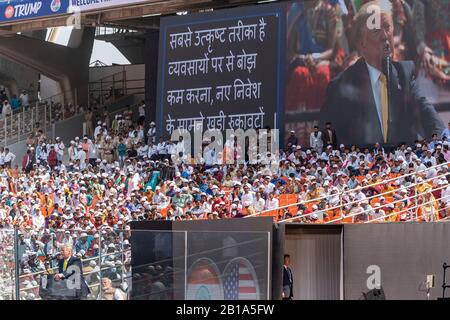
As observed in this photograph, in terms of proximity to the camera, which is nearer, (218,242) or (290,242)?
(218,242)

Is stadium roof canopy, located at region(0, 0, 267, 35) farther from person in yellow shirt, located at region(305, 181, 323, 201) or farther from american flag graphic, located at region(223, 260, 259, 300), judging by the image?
american flag graphic, located at region(223, 260, 259, 300)

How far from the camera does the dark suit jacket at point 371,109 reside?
84.8 ft

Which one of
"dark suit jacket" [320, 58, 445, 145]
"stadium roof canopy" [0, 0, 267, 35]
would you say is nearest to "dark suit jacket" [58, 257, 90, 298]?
"dark suit jacket" [320, 58, 445, 145]

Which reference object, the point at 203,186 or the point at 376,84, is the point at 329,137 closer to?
the point at 376,84

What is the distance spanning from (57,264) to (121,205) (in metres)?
10.9

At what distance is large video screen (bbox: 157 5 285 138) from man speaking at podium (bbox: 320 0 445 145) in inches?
79.8

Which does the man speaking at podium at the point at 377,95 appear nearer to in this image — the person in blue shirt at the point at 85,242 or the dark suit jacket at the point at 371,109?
the dark suit jacket at the point at 371,109

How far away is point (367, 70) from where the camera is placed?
26969 mm

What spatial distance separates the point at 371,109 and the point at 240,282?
42.6 feet

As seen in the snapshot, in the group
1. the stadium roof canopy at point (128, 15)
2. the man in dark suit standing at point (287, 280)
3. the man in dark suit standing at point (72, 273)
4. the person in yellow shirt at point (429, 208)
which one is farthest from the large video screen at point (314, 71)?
the man in dark suit standing at point (72, 273)
